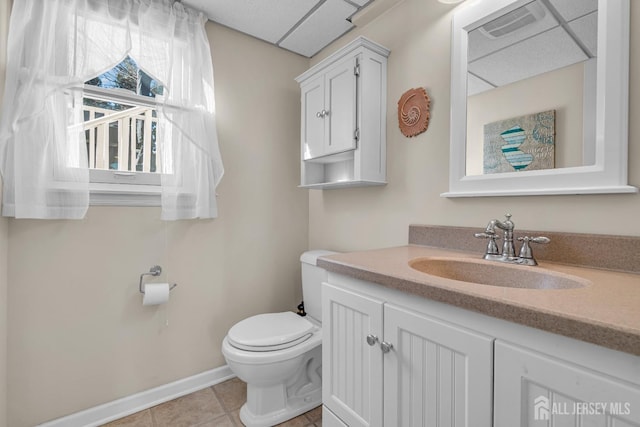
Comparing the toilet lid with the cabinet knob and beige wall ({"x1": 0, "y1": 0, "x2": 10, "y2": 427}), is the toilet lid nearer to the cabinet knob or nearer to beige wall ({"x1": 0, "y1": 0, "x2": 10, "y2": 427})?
the cabinet knob

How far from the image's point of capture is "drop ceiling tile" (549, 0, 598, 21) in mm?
994

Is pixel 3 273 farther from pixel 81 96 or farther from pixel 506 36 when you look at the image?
pixel 506 36

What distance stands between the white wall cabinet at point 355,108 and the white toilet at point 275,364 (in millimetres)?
662

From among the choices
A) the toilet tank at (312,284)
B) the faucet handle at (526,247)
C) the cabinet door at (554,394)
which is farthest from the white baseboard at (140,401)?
the faucet handle at (526,247)

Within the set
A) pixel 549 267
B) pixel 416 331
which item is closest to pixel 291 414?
pixel 416 331

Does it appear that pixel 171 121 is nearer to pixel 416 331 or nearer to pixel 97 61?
pixel 97 61

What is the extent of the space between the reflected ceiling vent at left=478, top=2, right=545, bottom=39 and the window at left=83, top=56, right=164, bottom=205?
1.62 meters

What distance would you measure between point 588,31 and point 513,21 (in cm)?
29

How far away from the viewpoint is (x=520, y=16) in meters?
1.17

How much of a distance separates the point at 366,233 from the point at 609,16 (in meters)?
1.31

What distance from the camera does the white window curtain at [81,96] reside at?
4.19ft

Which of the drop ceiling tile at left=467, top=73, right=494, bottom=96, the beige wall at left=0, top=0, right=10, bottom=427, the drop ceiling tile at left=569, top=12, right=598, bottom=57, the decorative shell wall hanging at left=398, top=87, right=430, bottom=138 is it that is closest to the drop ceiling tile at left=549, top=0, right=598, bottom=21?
the drop ceiling tile at left=569, top=12, right=598, bottom=57

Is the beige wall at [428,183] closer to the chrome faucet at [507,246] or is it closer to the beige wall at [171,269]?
the chrome faucet at [507,246]

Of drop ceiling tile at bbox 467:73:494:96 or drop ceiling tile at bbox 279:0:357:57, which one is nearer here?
drop ceiling tile at bbox 467:73:494:96
